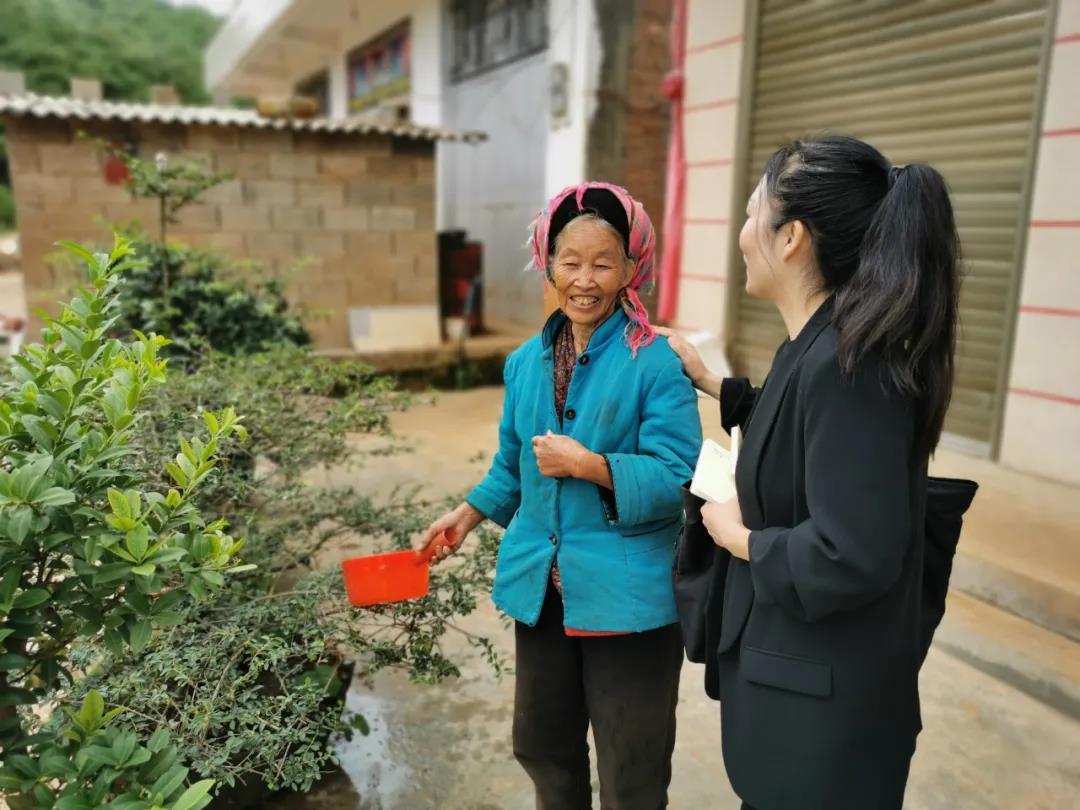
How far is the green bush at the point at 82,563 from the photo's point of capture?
43.8 inches

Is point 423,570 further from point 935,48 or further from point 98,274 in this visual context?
point 935,48

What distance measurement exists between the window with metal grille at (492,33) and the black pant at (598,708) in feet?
26.9

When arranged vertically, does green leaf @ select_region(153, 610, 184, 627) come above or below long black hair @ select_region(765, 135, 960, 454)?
below

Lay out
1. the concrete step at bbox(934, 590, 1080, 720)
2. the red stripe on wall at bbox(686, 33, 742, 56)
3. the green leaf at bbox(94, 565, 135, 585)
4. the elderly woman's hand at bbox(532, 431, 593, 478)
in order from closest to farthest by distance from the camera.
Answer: the green leaf at bbox(94, 565, 135, 585), the elderly woman's hand at bbox(532, 431, 593, 478), the concrete step at bbox(934, 590, 1080, 720), the red stripe on wall at bbox(686, 33, 742, 56)

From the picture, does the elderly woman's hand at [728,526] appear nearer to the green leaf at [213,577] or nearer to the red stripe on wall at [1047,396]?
the green leaf at [213,577]

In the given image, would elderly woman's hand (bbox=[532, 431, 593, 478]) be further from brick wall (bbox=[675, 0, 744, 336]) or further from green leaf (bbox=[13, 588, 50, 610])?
brick wall (bbox=[675, 0, 744, 336])

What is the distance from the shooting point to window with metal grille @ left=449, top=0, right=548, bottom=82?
8.84 m

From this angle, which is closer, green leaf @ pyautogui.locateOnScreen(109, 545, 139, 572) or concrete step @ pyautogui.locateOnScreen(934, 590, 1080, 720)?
green leaf @ pyautogui.locateOnScreen(109, 545, 139, 572)

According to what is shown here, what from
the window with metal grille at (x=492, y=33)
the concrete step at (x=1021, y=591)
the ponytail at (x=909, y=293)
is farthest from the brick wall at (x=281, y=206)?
the ponytail at (x=909, y=293)

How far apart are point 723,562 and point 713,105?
530 cm

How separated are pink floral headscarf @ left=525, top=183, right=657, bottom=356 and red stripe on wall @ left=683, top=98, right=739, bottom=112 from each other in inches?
184

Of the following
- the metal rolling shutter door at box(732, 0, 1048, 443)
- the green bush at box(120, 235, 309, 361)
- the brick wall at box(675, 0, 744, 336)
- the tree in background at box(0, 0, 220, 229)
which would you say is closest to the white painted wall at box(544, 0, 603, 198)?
the brick wall at box(675, 0, 744, 336)

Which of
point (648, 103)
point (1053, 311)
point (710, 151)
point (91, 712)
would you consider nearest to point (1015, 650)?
point (1053, 311)

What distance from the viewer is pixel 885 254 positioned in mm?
1144
